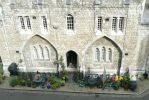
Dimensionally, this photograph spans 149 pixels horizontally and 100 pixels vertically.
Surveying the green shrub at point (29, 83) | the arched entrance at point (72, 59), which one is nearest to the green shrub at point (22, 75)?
the green shrub at point (29, 83)

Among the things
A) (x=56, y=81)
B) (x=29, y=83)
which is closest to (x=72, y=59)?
(x=56, y=81)

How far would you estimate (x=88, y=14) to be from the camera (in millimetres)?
28172

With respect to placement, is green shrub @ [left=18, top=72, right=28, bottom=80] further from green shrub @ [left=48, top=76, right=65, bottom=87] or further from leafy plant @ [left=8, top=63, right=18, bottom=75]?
green shrub @ [left=48, top=76, right=65, bottom=87]

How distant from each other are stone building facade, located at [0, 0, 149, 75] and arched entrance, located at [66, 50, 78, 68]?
11.0 inches

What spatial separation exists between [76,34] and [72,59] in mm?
5697

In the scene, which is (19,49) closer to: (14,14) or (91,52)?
(14,14)

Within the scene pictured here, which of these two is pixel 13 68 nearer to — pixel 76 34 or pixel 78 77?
pixel 78 77

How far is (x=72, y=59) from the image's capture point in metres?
34.5

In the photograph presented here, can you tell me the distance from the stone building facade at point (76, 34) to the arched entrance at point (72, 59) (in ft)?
0.92

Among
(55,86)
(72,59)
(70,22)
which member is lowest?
(55,86)

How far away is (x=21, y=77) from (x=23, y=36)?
5481 millimetres

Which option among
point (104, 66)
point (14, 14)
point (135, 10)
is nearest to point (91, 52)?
point (104, 66)

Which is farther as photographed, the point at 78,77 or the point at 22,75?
the point at 22,75

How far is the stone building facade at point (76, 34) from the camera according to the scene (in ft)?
91.2
